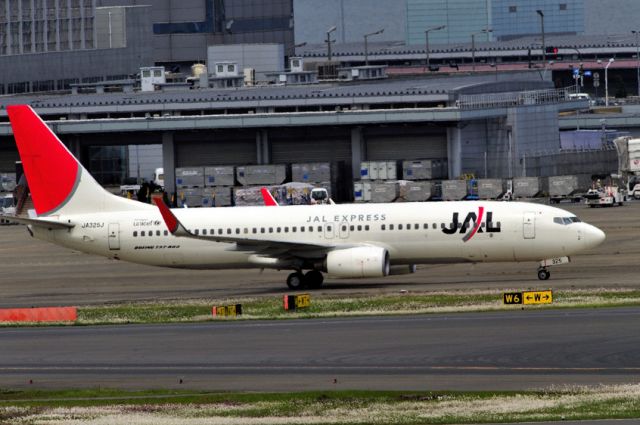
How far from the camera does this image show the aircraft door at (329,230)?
63781 mm

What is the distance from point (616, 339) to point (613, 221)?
55353 millimetres

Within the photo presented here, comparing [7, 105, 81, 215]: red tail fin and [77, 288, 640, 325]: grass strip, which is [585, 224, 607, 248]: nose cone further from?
[7, 105, 81, 215]: red tail fin

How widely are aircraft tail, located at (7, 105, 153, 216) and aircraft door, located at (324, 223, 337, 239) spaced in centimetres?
1114

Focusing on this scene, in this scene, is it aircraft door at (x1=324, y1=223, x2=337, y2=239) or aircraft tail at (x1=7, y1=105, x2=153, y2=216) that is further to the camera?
aircraft tail at (x1=7, y1=105, x2=153, y2=216)

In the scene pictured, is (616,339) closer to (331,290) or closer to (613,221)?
(331,290)

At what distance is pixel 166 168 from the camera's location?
5468 inches

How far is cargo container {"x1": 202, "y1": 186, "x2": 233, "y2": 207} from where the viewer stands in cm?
13260

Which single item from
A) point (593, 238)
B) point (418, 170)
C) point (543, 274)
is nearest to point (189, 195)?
point (418, 170)

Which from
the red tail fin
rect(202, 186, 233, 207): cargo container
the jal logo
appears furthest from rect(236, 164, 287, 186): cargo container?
the jal logo

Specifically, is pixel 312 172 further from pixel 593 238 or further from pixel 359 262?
pixel 593 238

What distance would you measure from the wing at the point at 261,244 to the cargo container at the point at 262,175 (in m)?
69.3

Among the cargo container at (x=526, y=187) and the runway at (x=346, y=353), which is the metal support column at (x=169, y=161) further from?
the runway at (x=346, y=353)

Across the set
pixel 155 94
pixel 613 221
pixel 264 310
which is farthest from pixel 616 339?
pixel 155 94

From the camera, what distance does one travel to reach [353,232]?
63531mm
